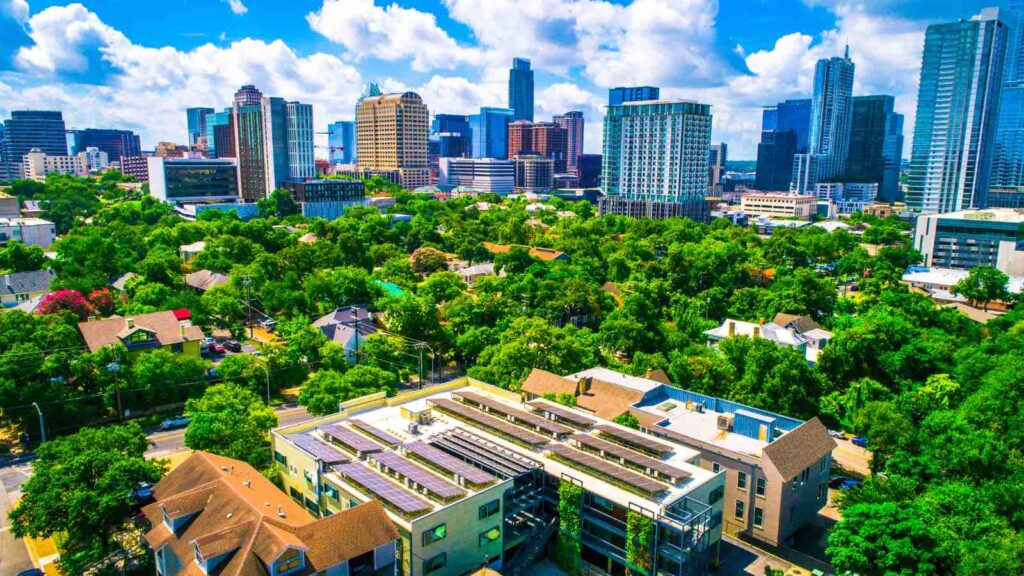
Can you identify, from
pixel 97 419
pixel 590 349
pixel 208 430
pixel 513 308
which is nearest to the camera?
pixel 208 430

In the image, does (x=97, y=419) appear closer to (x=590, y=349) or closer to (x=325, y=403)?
(x=325, y=403)

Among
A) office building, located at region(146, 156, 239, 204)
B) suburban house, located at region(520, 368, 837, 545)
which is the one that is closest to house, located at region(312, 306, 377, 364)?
suburban house, located at region(520, 368, 837, 545)

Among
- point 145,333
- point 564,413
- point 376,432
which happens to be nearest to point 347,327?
point 145,333

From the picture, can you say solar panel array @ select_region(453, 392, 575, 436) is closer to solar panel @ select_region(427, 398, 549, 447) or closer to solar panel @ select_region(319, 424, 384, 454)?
solar panel @ select_region(427, 398, 549, 447)

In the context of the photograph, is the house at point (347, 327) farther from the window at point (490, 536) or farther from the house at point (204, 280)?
the window at point (490, 536)

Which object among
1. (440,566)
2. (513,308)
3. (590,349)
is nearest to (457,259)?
(513,308)

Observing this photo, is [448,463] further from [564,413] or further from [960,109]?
[960,109]

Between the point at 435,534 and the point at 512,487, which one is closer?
the point at 435,534
